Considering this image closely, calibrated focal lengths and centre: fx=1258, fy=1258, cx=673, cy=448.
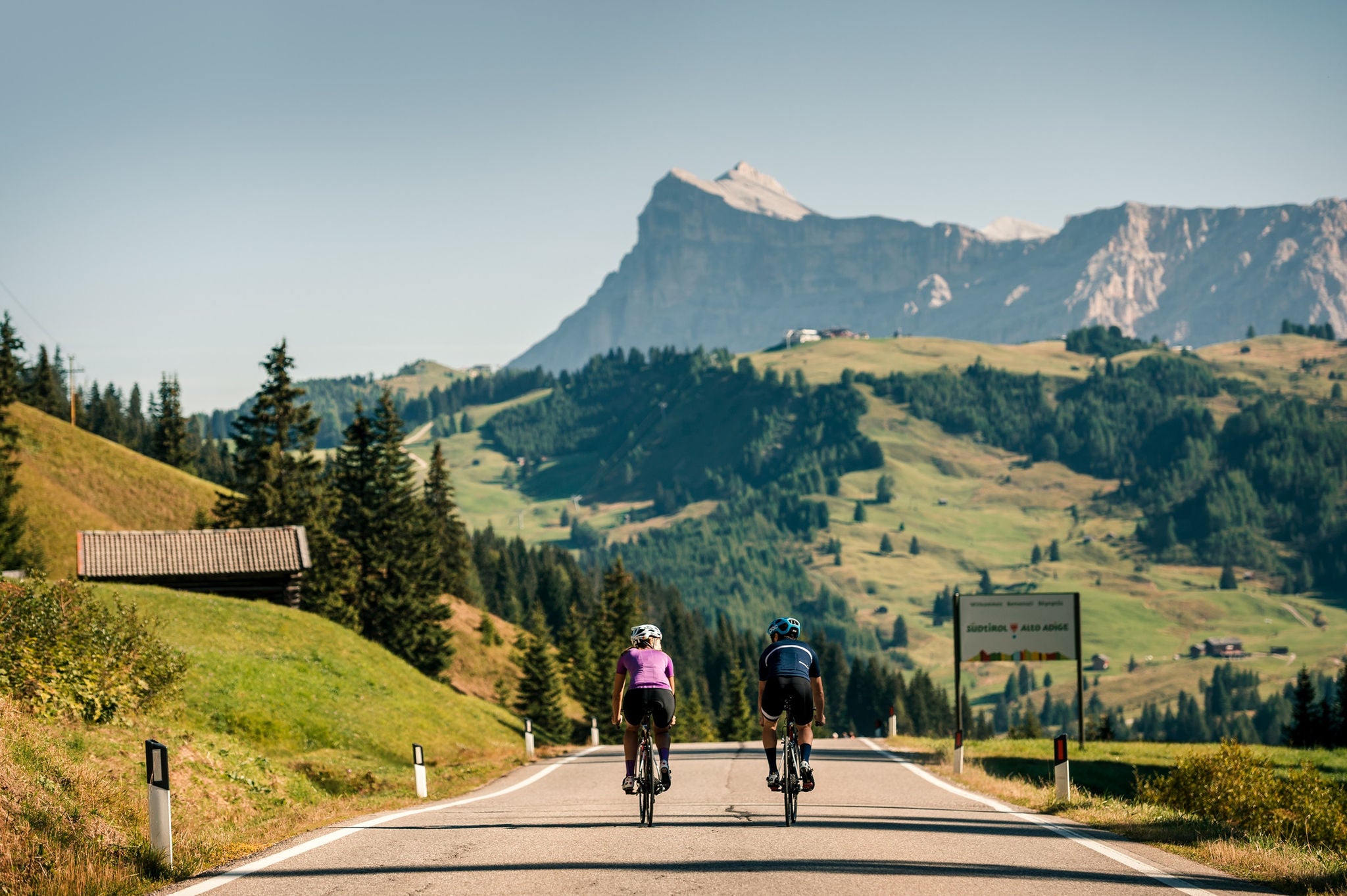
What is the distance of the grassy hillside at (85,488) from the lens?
259 feet

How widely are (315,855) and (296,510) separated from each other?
6240 centimetres

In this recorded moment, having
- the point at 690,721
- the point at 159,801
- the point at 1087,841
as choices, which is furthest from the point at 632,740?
the point at 690,721

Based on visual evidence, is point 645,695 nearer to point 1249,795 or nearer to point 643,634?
point 643,634

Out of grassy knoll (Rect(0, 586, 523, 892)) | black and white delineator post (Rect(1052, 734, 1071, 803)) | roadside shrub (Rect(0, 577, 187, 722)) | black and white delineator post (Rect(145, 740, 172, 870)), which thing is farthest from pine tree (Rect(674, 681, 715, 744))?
black and white delineator post (Rect(145, 740, 172, 870))

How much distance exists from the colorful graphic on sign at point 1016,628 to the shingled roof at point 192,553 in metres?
31.8

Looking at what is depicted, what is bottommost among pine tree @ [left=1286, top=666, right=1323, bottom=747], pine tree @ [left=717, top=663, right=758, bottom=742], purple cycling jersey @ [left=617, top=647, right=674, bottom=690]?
pine tree @ [left=717, top=663, right=758, bottom=742]

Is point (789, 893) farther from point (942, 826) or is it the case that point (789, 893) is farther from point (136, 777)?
point (136, 777)

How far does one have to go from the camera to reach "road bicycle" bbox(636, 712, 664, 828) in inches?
576

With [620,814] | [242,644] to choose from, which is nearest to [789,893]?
[620,814]

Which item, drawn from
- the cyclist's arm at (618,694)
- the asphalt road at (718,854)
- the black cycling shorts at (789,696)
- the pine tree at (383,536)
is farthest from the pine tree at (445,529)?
the black cycling shorts at (789,696)

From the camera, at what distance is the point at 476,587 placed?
13975cm

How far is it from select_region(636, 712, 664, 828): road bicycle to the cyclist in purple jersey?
6 centimetres

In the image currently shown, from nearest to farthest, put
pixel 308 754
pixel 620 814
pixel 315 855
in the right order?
pixel 315 855 → pixel 620 814 → pixel 308 754

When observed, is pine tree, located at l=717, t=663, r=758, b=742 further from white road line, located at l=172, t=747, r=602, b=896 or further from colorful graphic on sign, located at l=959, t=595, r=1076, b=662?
white road line, located at l=172, t=747, r=602, b=896
